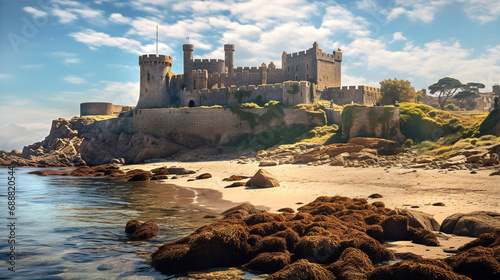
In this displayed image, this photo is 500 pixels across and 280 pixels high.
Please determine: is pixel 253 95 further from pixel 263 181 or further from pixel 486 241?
pixel 486 241

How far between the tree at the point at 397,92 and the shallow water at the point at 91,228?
28306mm

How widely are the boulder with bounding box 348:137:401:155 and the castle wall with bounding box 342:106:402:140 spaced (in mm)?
2556

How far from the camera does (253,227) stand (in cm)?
948

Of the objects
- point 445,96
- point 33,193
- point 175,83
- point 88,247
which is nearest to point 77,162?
point 175,83

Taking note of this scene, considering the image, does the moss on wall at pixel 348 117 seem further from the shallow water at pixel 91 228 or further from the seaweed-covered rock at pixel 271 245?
the seaweed-covered rock at pixel 271 245

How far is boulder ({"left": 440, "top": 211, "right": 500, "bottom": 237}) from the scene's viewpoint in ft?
28.8

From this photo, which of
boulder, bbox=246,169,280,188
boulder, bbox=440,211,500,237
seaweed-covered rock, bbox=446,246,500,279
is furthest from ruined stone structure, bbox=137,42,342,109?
seaweed-covered rock, bbox=446,246,500,279

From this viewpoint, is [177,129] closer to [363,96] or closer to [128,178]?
[128,178]

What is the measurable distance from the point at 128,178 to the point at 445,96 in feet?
177

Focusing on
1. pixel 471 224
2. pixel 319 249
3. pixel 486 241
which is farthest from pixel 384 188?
pixel 319 249

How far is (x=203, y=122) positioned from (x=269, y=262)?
37.6m

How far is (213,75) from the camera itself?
5325 cm

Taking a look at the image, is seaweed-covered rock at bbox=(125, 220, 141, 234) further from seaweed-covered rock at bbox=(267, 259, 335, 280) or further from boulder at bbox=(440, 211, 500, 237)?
boulder at bbox=(440, 211, 500, 237)

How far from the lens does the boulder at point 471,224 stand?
878cm
